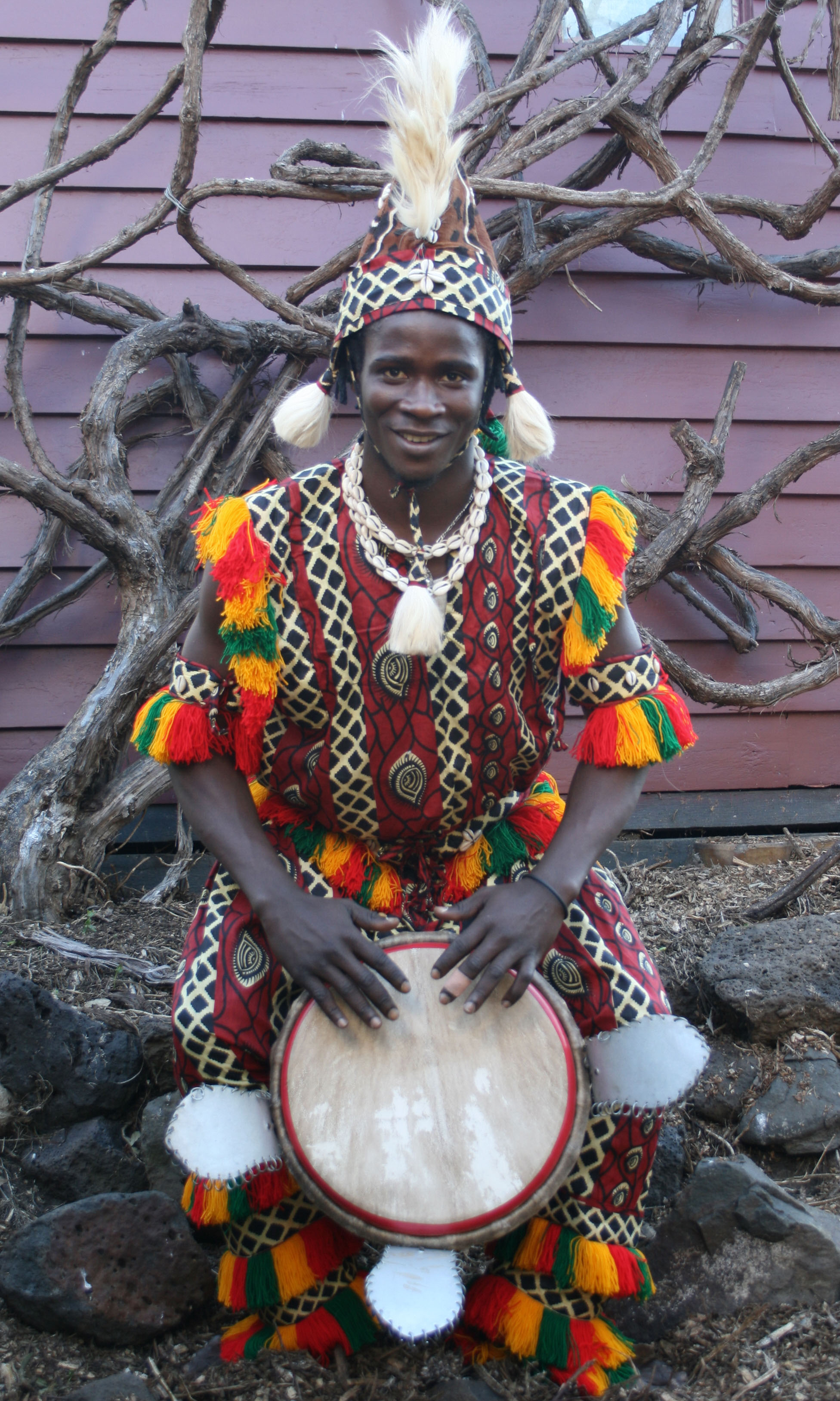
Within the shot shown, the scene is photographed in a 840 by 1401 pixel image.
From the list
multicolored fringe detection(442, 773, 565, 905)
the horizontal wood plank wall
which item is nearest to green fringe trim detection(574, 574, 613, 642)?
multicolored fringe detection(442, 773, 565, 905)

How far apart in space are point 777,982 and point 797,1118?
1.11 ft

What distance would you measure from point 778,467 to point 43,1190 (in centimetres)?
329

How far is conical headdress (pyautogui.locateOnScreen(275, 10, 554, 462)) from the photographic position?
173cm

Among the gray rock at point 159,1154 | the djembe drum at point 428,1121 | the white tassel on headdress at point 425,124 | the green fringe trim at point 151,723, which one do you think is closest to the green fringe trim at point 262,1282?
the djembe drum at point 428,1121

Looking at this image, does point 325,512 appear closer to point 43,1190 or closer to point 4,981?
point 4,981

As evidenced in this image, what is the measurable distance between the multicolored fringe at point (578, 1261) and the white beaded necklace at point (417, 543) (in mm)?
1021

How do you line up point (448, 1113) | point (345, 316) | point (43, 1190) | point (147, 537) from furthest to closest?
point (147, 537)
point (43, 1190)
point (345, 316)
point (448, 1113)

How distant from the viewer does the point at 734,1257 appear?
6.41ft

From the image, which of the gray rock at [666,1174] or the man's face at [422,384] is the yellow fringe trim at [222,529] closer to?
the man's face at [422,384]

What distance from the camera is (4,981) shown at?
2.42 meters

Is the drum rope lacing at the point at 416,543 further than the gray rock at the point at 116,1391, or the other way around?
the drum rope lacing at the point at 416,543

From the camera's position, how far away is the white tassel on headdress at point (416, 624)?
180cm

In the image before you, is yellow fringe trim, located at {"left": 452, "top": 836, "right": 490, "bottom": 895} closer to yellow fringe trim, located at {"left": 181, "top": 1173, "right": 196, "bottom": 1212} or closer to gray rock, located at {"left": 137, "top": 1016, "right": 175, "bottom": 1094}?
yellow fringe trim, located at {"left": 181, "top": 1173, "right": 196, "bottom": 1212}

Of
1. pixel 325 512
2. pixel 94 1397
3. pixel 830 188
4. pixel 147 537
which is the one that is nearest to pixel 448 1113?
pixel 94 1397
